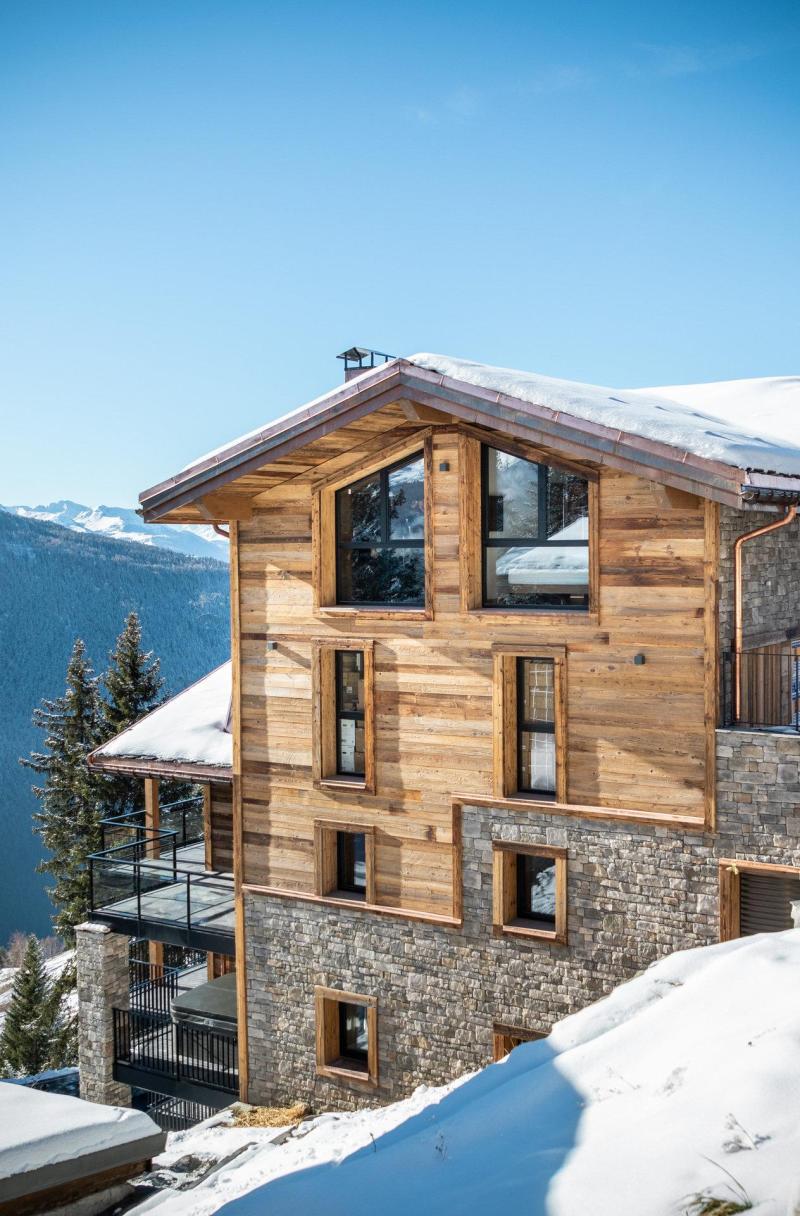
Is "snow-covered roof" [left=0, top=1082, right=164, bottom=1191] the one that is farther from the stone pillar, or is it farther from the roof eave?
the stone pillar

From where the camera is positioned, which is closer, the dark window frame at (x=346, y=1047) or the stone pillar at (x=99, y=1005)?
the dark window frame at (x=346, y=1047)

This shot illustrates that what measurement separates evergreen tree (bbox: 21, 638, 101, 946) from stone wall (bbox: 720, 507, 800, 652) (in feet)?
80.3

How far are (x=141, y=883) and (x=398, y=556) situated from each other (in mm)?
7156

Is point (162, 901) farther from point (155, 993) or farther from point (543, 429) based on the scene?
point (543, 429)

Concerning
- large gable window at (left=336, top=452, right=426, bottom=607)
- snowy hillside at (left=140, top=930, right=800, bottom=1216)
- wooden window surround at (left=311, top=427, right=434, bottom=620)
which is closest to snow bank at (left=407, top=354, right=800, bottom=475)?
wooden window surround at (left=311, top=427, right=434, bottom=620)

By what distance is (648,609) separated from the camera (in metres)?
11.5

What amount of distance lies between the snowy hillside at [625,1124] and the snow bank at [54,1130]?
84cm

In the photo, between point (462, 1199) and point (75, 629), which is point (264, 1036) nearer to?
point (462, 1199)

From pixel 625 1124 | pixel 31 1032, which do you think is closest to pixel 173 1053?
pixel 625 1124

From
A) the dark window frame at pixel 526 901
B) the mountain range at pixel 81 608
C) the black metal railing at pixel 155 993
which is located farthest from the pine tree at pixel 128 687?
the mountain range at pixel 81 608

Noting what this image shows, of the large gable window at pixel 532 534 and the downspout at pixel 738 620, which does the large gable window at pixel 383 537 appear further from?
the downspout at pixel 738 620

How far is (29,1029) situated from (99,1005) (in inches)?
669

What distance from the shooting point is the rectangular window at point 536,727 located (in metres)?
12.4

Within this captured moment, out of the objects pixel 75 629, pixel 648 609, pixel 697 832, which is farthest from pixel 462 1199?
pixel 75 629
